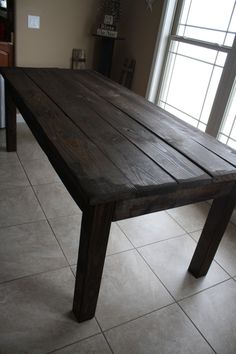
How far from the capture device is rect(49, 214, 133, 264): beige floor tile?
1799 mm

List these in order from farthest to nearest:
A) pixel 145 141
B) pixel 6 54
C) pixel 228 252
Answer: pixel 6 54 < pixel 228 252 < pixel 145 141

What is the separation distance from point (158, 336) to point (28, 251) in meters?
0.85

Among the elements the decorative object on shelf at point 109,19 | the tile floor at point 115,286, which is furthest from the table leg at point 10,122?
the decorative object on shelf at point 109,19

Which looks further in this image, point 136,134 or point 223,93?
point 223,93

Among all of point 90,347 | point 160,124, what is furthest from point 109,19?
point 90,347

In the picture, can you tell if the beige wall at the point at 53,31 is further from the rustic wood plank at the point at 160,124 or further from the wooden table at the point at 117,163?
the wooden table at the point at 117,163

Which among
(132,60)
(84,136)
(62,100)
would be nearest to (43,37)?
(132,60)

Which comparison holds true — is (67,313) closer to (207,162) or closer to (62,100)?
(207,162)

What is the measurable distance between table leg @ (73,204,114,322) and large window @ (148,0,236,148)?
1608 mm

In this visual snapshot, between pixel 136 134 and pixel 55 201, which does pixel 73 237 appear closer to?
pixel 55 201

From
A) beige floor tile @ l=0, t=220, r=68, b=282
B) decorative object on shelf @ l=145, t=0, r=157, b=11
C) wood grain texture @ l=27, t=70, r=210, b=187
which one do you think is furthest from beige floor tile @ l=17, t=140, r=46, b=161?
decorative object on shelf @ l=145, t=0, r=157, b=11

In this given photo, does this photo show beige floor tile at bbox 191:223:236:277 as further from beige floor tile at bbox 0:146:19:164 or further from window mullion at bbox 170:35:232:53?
beige floor tile at bbox 0:146:19:164

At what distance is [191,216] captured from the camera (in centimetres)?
233

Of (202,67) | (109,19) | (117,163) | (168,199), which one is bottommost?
(168,199)
